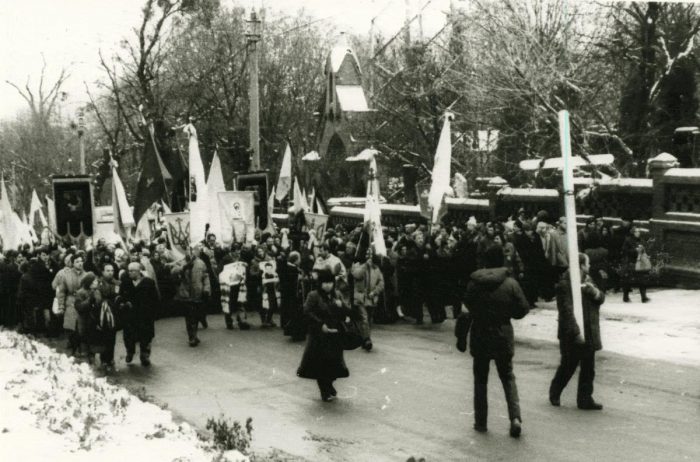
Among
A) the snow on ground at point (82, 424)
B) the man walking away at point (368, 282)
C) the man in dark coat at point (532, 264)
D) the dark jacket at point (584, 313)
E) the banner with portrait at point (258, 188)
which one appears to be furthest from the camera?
the banner with portrait at point (258, 188)

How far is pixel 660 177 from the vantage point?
20.2 metres

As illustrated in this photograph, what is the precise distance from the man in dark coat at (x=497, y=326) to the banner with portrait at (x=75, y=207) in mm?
11169

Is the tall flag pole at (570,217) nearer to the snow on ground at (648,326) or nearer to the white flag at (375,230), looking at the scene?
the snow on ground at (648,326)

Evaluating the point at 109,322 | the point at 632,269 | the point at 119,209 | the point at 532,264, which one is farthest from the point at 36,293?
the point at 632,269

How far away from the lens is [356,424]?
991 centimetres

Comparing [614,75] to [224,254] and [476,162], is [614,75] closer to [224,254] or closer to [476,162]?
[476,162]

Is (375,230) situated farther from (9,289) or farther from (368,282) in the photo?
(9,289)

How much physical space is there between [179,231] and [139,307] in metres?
Result: 5.88

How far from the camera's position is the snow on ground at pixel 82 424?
819cm

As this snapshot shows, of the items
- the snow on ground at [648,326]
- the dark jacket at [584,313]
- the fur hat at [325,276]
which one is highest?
the fur hat at [325,276]

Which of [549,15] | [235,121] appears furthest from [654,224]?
[235,121]

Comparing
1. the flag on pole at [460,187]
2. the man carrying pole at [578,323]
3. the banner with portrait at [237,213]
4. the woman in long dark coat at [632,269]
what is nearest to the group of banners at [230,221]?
the banner with portrait at [237,213]

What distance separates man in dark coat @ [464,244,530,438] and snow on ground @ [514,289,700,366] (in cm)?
488

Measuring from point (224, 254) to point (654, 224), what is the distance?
8.80 m
